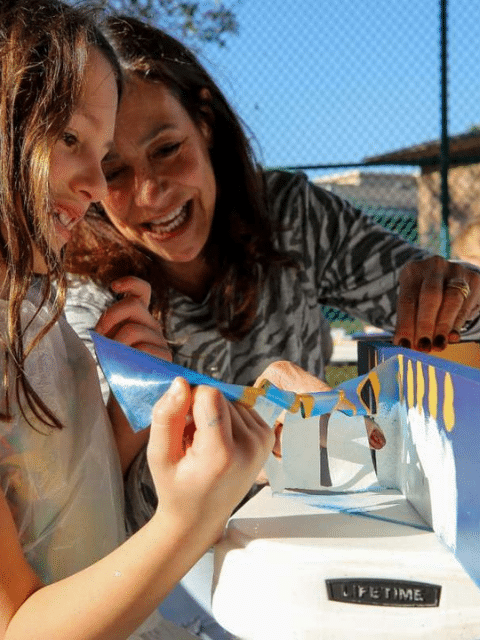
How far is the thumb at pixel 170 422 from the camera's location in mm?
683

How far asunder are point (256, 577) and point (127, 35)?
100 centimetres

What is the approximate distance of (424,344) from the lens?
3.64ft

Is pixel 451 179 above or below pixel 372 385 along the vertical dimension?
below

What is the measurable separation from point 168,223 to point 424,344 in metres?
0.49

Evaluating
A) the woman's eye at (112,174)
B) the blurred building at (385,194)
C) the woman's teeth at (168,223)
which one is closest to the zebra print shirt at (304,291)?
the woman's teeth at (168,223)

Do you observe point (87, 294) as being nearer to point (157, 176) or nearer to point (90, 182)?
point (157, 176)

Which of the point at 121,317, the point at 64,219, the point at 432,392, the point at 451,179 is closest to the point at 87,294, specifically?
the point at 121,317

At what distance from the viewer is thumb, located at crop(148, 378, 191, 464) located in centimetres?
68

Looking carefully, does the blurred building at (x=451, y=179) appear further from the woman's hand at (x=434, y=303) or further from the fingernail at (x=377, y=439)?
the fingernail at (x=377, y=439)

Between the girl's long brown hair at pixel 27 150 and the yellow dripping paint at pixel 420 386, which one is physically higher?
the girl's long brown hair at pixel 27 150

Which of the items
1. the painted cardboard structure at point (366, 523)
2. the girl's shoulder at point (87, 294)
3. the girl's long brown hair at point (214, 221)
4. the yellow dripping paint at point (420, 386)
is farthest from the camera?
the girl's long brown hair at point (214, 221)

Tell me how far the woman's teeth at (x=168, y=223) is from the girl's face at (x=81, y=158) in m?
0.38

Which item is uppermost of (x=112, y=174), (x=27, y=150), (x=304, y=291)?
(x=27, y=150)

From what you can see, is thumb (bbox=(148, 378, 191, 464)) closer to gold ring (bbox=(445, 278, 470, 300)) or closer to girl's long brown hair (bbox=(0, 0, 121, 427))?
girl's long brown hair (bbox=(0, 0, 121, 427))
